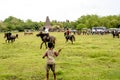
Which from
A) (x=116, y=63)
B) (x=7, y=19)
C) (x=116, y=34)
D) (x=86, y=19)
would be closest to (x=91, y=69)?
(x=116, y=63)

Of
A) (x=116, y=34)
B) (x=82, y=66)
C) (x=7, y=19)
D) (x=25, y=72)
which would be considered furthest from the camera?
(x=7, y=19)

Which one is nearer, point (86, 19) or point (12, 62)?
point (12, 62)

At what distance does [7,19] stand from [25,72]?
604 ft

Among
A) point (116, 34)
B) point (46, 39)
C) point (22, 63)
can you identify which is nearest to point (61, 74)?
point (22, 63)

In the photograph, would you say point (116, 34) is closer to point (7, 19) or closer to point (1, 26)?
point (1, 26)

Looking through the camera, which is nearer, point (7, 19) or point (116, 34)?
point (116, 34)

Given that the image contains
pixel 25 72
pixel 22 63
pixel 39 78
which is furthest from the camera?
pixel 22 63

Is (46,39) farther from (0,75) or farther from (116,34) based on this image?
(116,34)

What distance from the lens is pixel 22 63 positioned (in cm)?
1805

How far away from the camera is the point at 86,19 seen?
14838cm

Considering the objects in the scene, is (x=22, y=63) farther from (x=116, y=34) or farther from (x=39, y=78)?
(x=116, y=34)

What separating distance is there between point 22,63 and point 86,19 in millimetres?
131635

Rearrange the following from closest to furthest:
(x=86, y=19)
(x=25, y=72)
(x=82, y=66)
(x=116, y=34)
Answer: (x=25, y=72) → (x=82, y=66) → (x=116, y=34) → (x=86, y=19)

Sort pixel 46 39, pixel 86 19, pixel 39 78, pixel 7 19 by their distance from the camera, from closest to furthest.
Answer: pixel 39 78 → pixel 46 39 → pixel 86 19 → pixel 7 19
